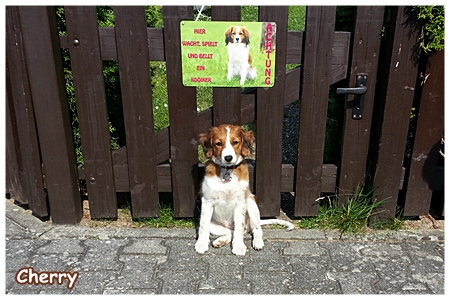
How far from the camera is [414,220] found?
3713 mm

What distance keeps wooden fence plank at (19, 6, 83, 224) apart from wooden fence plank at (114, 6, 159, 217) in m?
0.50

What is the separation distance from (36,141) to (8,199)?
109cm

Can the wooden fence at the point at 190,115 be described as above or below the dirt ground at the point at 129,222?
above

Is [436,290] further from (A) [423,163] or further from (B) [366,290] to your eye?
(A) [423,163]

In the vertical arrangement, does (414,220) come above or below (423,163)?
below

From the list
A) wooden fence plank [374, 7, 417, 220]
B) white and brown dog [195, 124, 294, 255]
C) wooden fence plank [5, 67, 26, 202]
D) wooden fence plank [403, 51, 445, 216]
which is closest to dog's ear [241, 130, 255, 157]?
white and brown dog [195, 124, 294, 255]

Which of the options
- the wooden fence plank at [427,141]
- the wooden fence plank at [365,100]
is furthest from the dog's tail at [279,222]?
the wooden fence plank at [427,141]

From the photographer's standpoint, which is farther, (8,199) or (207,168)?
(8,199)

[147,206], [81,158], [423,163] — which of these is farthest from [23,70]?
[423,163]

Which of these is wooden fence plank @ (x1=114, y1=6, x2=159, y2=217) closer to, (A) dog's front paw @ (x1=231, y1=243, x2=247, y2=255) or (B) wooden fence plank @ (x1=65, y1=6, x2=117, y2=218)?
(B) wooden fence plank @ (x1=65, y1=6, x2=117, y2=218)

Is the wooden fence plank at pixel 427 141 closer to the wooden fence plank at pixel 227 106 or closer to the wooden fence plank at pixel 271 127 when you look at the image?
the wooden fence plank at pixel 271 127

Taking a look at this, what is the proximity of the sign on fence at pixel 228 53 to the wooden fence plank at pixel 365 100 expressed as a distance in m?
0.66

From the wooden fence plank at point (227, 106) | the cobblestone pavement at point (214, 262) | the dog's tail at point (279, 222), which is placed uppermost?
the wooden fence plank at point (227, 106)

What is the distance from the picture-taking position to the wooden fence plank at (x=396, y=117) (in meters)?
2.96
